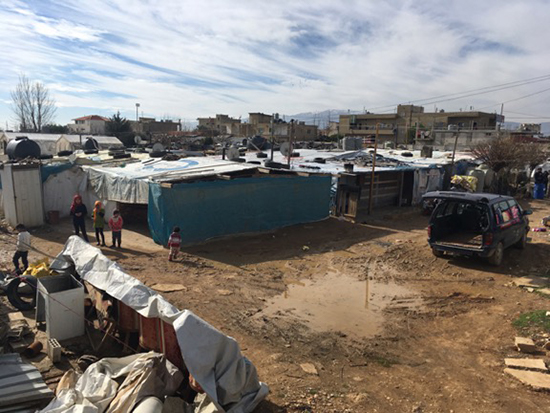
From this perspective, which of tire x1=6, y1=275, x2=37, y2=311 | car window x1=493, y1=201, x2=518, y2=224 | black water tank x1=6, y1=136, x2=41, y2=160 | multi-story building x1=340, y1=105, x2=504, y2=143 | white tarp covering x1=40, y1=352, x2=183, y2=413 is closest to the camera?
white tarp covering x1=40, y1=352, x2=183, y2=413

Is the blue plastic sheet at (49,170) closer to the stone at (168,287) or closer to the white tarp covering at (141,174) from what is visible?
the white tarp covering at (141,174)

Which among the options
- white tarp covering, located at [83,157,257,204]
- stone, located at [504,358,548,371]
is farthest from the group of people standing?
stone, located at [504,358,548,371]

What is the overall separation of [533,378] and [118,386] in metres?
5.35

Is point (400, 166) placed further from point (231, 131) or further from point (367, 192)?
point (231, 131)

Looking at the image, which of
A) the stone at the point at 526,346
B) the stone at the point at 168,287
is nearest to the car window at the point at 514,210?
the stone at the point at 526,346

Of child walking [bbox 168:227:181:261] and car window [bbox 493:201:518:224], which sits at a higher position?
car window [bbox 493:201:518:224]

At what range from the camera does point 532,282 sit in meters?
9.55

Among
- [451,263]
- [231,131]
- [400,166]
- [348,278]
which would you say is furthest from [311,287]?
[231,131]

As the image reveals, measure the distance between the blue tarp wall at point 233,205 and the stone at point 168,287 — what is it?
3.25m

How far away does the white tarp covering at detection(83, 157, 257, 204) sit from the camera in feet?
44.3

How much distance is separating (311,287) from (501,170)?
22036 millimetres

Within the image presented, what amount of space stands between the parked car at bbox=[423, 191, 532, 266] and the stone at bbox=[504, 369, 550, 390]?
4888 millimetres

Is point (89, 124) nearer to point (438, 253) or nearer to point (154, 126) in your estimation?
point (154, 126)

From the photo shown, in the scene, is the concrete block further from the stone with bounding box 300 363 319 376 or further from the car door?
the car door
